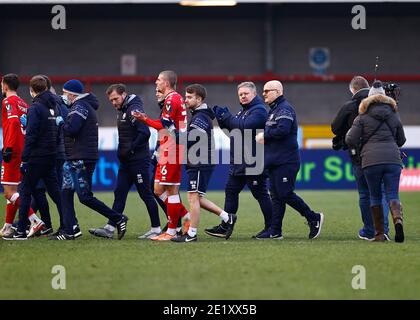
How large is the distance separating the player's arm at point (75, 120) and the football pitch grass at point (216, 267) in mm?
→ 1381

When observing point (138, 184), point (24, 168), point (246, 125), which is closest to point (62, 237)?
point (24, 168)

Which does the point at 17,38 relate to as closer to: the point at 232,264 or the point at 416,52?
the point at 416,52

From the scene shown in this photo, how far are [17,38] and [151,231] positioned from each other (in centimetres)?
2252

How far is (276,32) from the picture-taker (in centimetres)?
3484

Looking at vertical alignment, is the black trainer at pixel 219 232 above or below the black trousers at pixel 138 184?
below

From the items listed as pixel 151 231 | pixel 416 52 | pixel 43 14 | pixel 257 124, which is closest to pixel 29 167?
pixel 151 231

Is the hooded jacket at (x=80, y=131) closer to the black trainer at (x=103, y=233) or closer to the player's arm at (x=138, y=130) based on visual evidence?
the player's arm at (x=138, y=130)

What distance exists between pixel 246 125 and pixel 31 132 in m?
2.73

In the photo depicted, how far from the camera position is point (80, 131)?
1270 cm

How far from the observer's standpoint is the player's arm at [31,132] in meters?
12.6

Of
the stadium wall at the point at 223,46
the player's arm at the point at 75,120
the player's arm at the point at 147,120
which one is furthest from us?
the stadium wall at the point at 223,46
